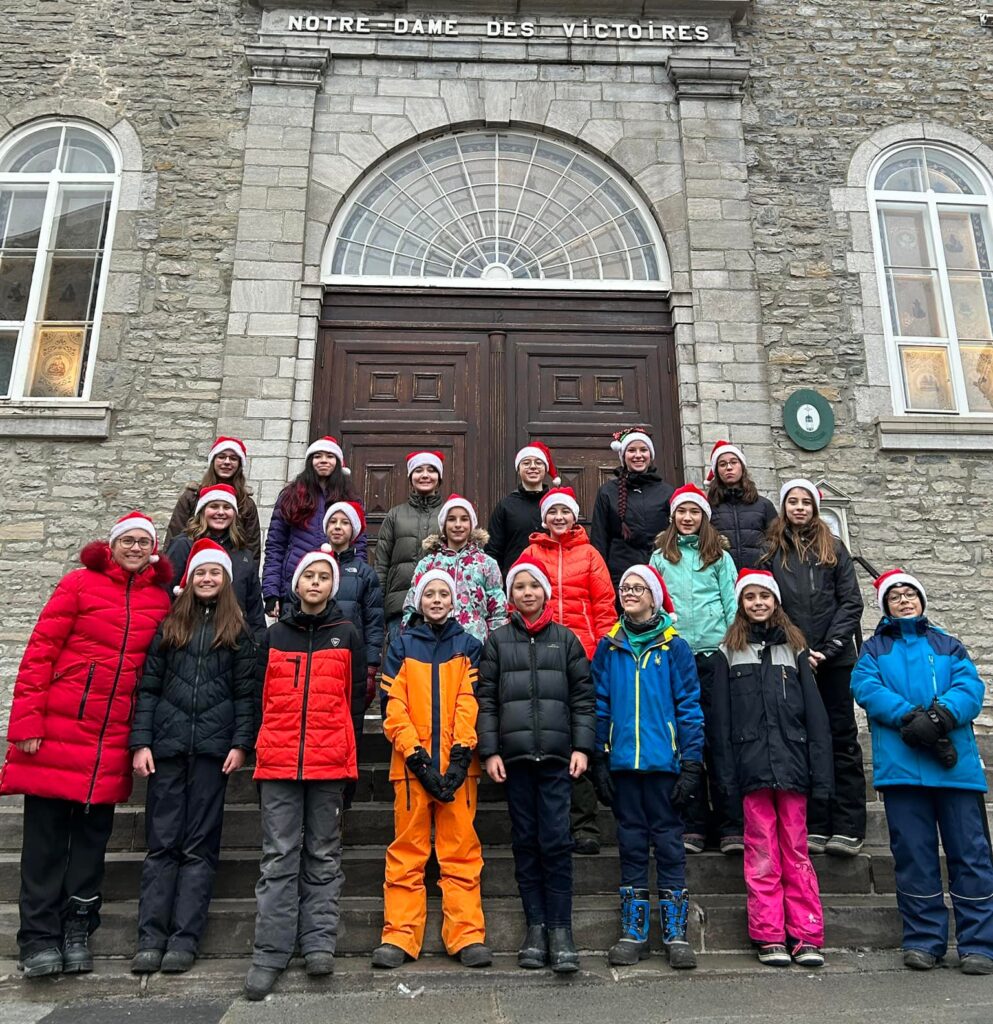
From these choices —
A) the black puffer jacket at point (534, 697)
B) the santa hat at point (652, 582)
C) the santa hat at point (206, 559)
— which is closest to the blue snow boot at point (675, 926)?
the black puffer jacket at point (534, 697)

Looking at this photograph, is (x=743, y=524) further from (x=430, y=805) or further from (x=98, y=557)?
(x=98, y=557)

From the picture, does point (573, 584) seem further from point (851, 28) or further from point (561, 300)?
point (851, 28)

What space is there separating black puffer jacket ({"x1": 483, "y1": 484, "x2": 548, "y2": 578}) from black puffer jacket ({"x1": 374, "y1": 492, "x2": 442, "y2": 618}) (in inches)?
18.3

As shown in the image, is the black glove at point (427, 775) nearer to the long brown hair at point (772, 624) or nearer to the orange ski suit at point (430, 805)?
the orange ski suit at point (430, 805)

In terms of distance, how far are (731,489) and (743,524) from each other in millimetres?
248

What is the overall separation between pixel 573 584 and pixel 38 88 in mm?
7884

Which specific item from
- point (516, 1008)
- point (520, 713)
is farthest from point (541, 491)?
point (516, 1008)

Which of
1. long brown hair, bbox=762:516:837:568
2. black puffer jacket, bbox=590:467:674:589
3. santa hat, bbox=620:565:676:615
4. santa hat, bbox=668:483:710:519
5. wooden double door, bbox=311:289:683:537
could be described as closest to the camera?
santa hat, bbox=620:565:676:615

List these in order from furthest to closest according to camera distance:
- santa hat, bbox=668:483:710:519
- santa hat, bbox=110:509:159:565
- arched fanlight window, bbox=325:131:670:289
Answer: arched fanlight window, bbox=325:131:670:289
santa hat, bbox=668:483:710:519
santa hat, bbox=110:509:159:565

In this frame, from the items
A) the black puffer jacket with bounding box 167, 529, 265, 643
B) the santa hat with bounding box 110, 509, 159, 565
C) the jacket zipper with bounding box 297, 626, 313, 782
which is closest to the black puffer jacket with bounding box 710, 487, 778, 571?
the jacket zipper with bounding box 297, 626, 313, 782

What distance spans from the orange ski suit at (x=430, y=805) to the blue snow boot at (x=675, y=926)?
868 millimetres

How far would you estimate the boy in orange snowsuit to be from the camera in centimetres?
438

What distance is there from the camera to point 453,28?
31.7 ft

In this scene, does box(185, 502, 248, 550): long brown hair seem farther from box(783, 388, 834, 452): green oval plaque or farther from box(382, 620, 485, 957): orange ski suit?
box(783, 388, 834, 452): green oval plaque
